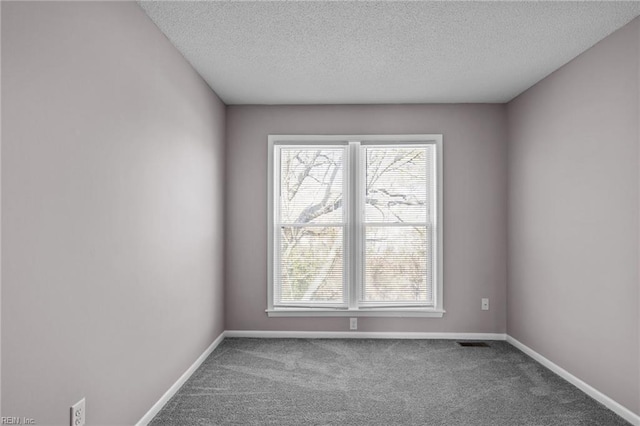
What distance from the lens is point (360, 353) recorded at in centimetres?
387

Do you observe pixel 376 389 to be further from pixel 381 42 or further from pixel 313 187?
pixel 381 42

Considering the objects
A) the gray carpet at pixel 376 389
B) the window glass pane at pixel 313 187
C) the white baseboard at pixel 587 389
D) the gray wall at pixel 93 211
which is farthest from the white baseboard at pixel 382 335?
the gray wall at pixel 93 211

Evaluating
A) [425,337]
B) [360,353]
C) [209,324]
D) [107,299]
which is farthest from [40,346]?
[425,337]

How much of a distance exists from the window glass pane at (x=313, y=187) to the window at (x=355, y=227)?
0.04 feet

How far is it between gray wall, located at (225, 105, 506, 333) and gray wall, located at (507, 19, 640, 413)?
31cm

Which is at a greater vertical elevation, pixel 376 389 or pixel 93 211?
pixel 93 211

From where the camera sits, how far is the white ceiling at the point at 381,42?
2.43m

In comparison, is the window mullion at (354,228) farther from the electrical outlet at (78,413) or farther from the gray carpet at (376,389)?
the electrical outlet at (78,413)

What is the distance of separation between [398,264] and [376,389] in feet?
5.37

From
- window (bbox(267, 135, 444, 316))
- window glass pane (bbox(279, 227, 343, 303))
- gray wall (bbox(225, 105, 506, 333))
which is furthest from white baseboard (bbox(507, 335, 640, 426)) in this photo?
window glass pane (bbox(279, 227, 343, 303))

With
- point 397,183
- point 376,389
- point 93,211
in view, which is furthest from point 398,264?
point 93,211

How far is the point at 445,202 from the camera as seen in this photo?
173 inches

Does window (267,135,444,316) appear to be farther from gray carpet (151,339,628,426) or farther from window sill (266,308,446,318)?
gray carpet (151,339,628,426)

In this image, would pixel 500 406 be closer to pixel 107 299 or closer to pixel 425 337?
pixel 425 337
